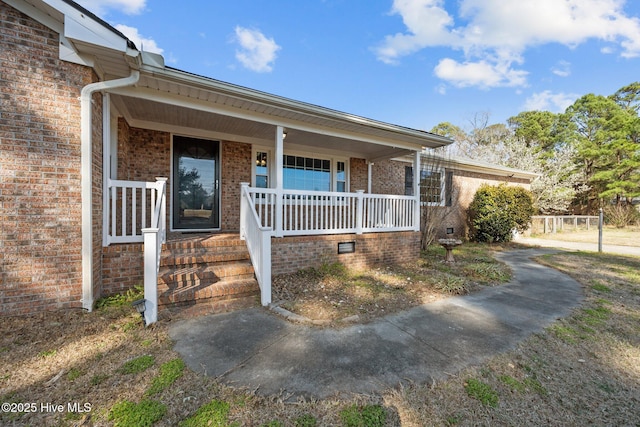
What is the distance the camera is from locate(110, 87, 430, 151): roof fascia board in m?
4.39

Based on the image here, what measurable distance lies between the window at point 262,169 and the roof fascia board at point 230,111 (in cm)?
196

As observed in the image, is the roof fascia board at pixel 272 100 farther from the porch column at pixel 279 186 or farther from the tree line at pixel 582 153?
the tree line at pixel 582 153

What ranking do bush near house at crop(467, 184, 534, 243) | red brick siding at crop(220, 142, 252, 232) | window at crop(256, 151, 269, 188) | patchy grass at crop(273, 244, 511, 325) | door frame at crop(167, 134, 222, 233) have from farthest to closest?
1. bush near house at crop(467, 184, 534, 243)
2. window at crop(256, 151, 269, 188)
3. red brick siding at crop(220, 142, 252, 232)
4. door frame at crop(167, 134, 222, 233)
5. patchy grass at crop(273, 244, 511, 325)

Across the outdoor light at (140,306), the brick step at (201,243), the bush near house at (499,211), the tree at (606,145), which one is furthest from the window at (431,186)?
the tree at (606,145)

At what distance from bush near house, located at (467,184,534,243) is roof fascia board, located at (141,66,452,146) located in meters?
6.16

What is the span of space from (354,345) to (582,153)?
27390mm

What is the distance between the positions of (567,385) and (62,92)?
20.6 ft

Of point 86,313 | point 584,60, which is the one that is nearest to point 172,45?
point 86,313

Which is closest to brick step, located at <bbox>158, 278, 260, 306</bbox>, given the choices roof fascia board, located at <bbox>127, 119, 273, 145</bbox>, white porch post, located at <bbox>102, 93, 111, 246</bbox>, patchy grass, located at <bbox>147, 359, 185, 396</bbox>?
white porch post, located at <bbox>102, 93, 111, 246</bbox>

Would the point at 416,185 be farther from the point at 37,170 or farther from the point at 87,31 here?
the point at 37,170

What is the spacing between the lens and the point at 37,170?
3.38 metres

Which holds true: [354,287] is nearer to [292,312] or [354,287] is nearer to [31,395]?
[292,312]

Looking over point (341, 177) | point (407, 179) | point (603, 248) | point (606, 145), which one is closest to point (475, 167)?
point (407, 179)

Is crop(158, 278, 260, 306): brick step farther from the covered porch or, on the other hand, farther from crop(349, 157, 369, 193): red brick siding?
crop(349, 157, 369, 193): red brick siding
